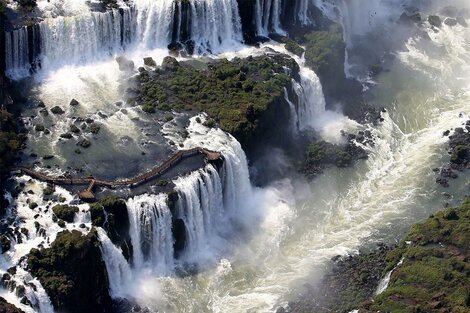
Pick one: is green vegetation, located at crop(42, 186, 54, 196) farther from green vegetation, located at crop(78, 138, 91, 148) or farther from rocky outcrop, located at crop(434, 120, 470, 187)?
rocky outcrop, located at crop(434, 120, 470, 187)

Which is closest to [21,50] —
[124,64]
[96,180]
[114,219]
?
[124,64]

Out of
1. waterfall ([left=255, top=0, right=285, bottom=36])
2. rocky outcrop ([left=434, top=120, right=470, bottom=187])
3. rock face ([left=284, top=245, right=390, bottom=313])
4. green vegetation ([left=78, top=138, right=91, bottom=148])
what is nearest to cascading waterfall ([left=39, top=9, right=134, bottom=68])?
green vegetation ([left=78, top=138, right=91, bottom=148])

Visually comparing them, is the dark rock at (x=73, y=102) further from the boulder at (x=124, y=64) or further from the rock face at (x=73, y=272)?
the rock face at (x=73, y=272)

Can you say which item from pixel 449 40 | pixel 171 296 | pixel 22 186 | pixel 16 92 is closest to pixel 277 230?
pixel 171 296

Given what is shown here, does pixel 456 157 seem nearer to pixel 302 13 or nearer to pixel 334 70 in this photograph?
pixel 334 70

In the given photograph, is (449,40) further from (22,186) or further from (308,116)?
(22,186)

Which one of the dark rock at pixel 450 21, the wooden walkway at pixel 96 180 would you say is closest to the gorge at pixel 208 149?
the wooden walkway at pixel 96 180

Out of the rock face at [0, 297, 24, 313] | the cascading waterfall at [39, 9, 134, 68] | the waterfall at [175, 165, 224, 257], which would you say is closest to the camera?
the rock face at [0, 297, 24, 313]
